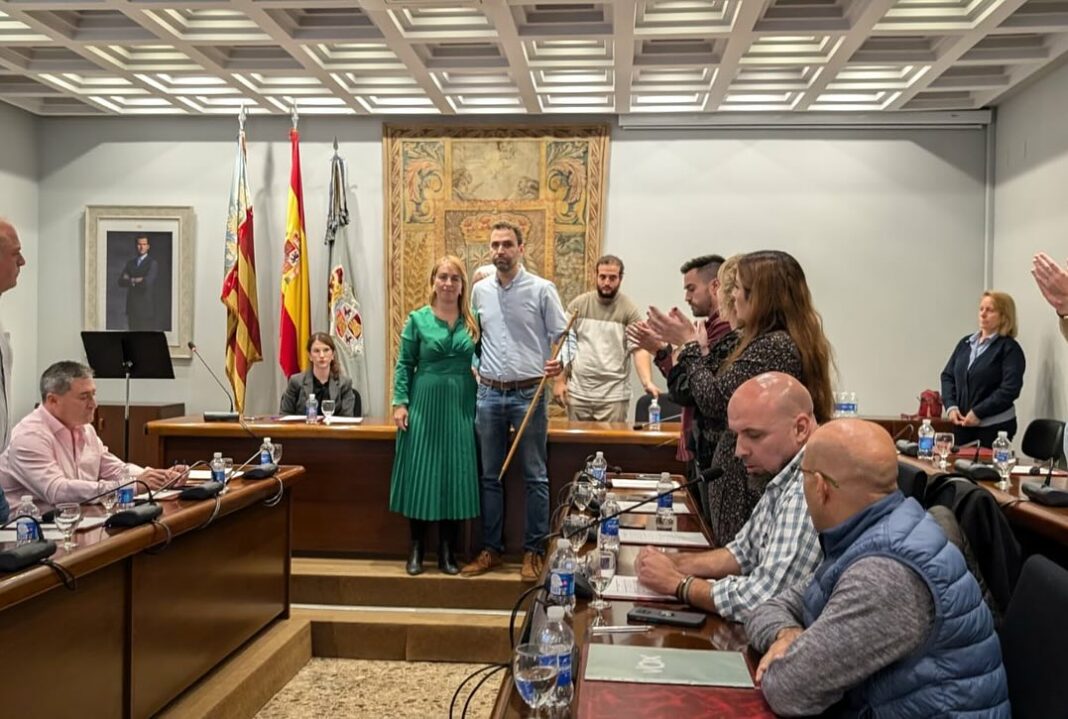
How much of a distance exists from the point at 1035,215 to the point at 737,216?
1982 millimetres

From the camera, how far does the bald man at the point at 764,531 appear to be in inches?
69.6

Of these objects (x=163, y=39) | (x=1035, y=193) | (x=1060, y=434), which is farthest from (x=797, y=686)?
(x=1035, y=193)

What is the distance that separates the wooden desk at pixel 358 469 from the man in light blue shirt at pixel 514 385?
0.19 meters

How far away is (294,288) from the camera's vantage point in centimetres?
654

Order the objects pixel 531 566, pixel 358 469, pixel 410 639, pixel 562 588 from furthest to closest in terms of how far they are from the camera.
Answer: pixel 358 469 < pixel 531 566 < pixel 410 639 < pixel 562 588

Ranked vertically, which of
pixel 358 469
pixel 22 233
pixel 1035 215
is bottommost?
pixel 358 469

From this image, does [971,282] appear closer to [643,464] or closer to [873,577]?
[643,464]

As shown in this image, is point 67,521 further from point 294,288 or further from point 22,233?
point 22,233

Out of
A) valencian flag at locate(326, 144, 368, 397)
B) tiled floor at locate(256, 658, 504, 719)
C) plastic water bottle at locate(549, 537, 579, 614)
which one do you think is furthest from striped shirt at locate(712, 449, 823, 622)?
valencian flag at locate(326, 144, 368, 397)

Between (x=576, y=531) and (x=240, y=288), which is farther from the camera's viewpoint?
(x=240, y=288)

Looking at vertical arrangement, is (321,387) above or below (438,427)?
above

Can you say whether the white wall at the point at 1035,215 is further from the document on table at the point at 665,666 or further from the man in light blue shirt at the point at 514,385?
the document on table at the point at 665,666

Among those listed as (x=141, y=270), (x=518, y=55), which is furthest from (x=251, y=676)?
(x=141, y=270)

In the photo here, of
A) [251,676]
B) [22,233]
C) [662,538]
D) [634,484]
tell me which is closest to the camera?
[662,538]
